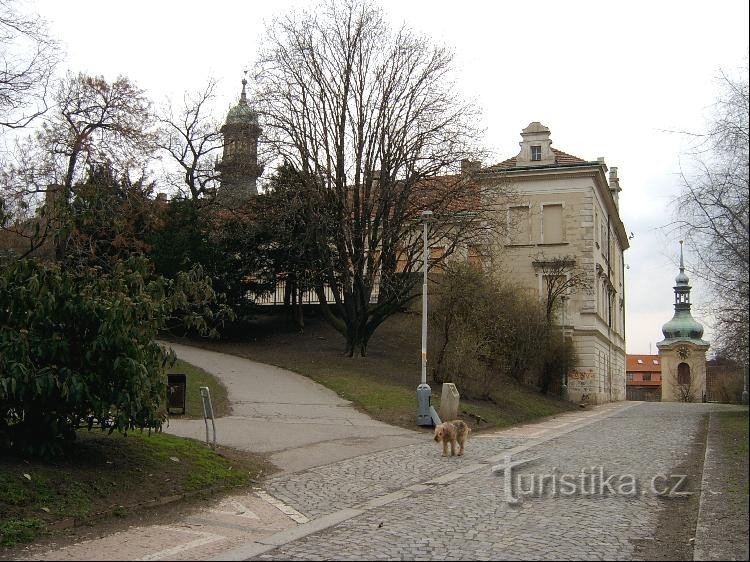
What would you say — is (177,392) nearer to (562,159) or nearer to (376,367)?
(376,367)

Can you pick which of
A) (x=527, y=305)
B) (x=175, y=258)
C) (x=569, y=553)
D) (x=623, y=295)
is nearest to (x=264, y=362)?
(x=175, y=258)

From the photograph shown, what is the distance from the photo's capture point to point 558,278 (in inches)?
1633

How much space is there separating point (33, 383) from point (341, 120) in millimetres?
23888

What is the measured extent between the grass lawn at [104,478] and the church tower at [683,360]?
69.8m

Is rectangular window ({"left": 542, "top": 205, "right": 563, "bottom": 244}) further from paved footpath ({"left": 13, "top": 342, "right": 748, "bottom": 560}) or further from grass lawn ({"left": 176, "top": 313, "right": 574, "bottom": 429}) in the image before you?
paved footpath ({"left": 13, "top": 342, "right": 748, "bottom": 560})

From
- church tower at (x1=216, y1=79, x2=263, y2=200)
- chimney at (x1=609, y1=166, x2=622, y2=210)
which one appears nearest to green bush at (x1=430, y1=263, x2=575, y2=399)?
church tower at (x1=216, y1=79, x2=263, y2=200)

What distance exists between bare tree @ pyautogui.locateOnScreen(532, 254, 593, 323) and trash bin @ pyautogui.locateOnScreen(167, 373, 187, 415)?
73.3ft

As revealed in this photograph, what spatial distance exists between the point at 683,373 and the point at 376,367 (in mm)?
59278

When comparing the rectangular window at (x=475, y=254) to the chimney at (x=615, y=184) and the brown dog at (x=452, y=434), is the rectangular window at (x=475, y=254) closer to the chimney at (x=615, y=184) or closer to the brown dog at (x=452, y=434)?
the brown dog at (x=452, y=434)

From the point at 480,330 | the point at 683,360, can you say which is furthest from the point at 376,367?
the point at 683,360

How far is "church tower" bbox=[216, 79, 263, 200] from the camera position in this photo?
33719mm

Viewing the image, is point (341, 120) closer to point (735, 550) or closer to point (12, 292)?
point (12, 292)

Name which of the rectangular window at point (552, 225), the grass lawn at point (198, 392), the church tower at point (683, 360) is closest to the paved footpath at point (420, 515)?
the grass lawn at point (198, 392)

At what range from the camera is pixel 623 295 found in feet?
236
